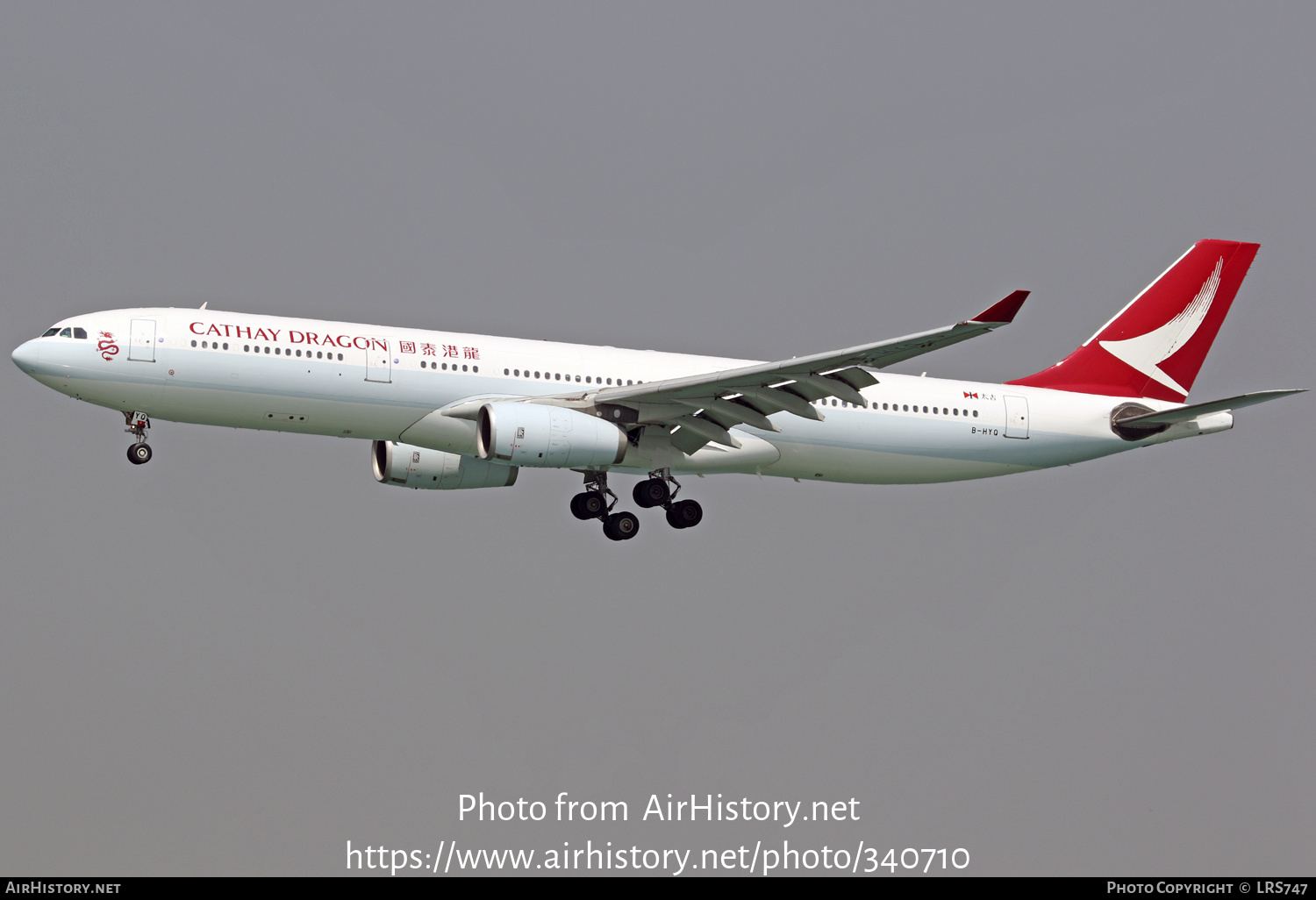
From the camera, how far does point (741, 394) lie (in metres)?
37.8

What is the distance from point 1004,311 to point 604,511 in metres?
14.1

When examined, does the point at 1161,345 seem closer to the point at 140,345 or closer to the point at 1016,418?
the point at 1016,418

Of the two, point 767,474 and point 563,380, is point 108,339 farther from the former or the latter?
point 767,474

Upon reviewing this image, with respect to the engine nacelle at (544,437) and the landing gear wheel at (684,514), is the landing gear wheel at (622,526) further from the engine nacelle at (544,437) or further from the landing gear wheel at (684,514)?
the engine nacelle at (544,437)

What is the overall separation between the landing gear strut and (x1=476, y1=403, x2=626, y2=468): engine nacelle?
4.18 m

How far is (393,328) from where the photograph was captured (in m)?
38.4

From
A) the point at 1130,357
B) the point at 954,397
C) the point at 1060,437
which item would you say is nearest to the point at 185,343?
the point at 954,397

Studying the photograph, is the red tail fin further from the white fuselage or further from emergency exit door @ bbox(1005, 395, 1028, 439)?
the white fuselage

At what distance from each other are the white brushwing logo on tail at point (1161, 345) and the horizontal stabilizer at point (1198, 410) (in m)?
2.37

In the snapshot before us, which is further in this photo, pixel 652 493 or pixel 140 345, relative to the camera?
pixel 652 493

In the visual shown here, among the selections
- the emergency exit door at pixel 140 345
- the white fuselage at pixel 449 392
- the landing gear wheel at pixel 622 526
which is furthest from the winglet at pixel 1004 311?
the emergency exit door at pixel 140 345

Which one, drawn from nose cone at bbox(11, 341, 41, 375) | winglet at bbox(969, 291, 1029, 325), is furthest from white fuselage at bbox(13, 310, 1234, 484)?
winglet at bbox(969, 291, 1029, 325)

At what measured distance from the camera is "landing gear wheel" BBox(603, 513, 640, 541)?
138 feet

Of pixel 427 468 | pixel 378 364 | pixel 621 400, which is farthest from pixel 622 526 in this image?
pixel 378 364
